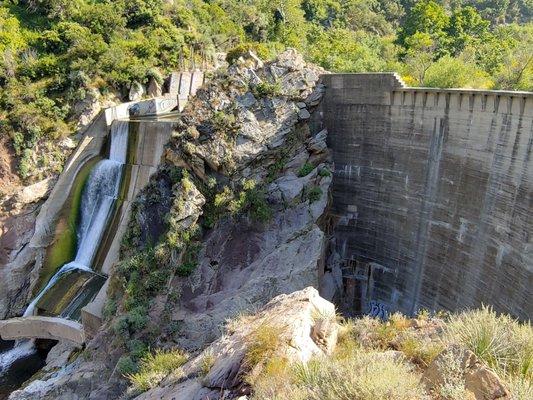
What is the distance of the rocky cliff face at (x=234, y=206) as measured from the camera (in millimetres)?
15992

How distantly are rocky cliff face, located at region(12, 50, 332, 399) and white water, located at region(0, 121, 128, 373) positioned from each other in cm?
385

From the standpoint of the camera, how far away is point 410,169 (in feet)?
58.1

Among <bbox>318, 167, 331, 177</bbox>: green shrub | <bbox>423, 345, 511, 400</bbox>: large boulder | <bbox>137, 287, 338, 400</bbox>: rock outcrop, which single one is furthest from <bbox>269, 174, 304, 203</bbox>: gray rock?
<bbox>423, 345, 511, 400</bbox>: large boulder

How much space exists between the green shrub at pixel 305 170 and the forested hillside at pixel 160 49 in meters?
7.39

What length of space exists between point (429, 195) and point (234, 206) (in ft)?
26.1

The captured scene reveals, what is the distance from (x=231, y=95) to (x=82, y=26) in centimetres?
1745

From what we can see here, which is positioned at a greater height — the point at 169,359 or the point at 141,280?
the point at 169,359

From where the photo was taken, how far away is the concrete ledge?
18.6 meters

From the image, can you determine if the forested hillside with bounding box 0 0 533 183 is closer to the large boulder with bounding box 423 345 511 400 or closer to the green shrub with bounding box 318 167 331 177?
the green shrub with bounding box 318 167 331 177

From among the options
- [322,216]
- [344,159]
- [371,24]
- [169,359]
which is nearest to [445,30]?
[371,24]

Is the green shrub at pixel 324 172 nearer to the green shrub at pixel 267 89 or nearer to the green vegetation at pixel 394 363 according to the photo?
the green shrub at pixel 267 89

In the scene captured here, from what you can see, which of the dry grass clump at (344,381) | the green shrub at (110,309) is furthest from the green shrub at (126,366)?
the dry grass clump at (344,381)

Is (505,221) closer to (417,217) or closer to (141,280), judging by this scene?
(417,217)

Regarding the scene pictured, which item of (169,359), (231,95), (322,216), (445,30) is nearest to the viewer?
(169,359)
